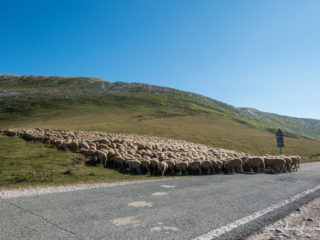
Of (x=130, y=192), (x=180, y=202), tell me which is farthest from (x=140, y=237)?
Answer: (x=130, y=192)

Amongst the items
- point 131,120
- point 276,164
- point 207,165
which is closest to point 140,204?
point 207,165

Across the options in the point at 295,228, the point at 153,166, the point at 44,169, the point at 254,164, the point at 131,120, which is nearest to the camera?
the point at 295,228

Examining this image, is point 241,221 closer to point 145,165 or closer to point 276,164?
point 145,165

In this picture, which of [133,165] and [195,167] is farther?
[195,167]

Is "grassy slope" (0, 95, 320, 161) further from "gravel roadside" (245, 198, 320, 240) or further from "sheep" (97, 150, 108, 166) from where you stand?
"gravel roadside" (245, 198, 320, 240)

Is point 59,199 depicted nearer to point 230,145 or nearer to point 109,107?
point 230,145

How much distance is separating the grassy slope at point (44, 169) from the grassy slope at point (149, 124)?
29.0 m

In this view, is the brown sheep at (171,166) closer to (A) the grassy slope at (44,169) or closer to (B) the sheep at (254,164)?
(A) the grassy slope at (44,169)

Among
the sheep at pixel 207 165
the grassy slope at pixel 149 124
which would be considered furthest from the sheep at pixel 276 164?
the grassy slope at pixel 149 124

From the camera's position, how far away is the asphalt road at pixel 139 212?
6.11 m

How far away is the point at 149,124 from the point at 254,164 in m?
45.0

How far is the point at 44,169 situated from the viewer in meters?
15.5

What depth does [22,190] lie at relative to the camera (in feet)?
36.7

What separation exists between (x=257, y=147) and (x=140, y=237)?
43.3 m
